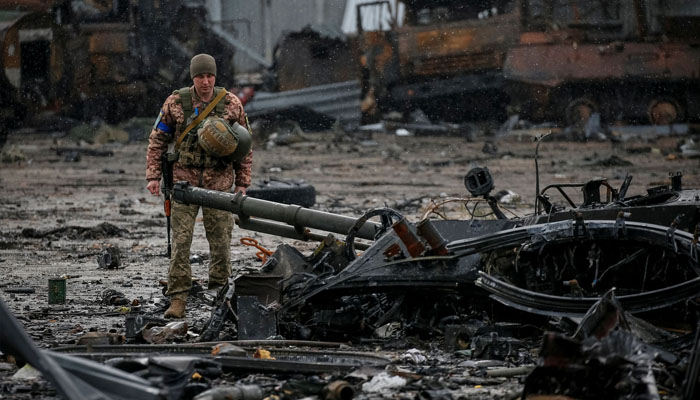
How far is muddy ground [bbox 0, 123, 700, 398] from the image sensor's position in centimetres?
616

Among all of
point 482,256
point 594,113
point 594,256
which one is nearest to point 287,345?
point 482,256

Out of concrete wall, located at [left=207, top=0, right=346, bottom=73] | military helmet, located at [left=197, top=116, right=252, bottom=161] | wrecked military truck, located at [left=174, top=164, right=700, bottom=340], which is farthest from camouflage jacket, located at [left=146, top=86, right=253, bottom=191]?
concrete wall, located at [left=207, top=0, right=346, bottom=73]

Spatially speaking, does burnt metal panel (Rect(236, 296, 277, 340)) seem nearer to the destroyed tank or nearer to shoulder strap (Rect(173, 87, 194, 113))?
shoulder strap (Rect(173, 87, 194, 113))

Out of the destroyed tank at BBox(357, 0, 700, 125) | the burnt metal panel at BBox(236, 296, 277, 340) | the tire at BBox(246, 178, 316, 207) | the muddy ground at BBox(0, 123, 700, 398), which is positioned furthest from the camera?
the destroyed tank at BBox(357, 0, 700, 125)

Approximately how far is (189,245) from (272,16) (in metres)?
28.0

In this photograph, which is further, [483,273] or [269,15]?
[269,15]

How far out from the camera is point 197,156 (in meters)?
6.88

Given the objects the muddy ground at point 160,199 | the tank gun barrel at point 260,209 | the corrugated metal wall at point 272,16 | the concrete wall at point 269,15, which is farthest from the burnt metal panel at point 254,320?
the concrete wall at point 269,15

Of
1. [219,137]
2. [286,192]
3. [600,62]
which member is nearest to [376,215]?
[219,137]

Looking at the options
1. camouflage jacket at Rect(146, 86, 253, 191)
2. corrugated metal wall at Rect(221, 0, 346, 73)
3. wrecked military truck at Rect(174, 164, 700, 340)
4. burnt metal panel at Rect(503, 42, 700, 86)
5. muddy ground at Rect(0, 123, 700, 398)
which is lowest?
muddy ground at Rect(0, 123, 700, 398)

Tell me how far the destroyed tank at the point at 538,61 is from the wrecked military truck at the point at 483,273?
55.7 ft

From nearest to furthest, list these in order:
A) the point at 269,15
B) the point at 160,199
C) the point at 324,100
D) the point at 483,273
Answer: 1. the point at 483,273
2. the point at 160,199
3. the point at 324,100
4. the point at 269,15

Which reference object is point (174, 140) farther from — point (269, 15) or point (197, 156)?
point (269, 15)

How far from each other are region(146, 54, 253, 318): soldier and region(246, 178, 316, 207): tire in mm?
3863
